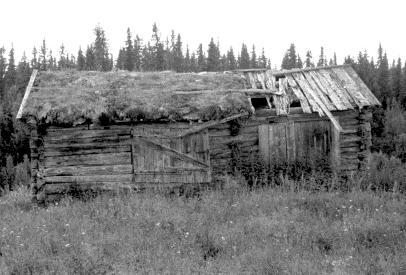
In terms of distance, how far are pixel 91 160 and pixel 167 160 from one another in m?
2.10

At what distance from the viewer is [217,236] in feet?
22.7

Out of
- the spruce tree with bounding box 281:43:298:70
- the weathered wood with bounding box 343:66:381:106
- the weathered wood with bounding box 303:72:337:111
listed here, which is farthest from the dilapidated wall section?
the spruce tree with bounding box 281:43:298:70

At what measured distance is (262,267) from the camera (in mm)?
5660

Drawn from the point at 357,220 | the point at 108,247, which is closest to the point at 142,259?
the point at 108,247

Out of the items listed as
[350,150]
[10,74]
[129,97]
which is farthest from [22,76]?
[350,150]

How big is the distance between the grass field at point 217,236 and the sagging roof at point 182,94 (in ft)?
8.77

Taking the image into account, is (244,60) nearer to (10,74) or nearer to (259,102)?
(10,74)

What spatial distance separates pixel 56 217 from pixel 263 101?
23.2 ft

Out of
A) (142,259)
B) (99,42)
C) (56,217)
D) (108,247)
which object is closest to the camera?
(142,259)

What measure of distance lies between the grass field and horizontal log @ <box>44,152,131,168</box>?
1797mm

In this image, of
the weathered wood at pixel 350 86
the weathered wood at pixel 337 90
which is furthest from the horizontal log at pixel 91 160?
the weathered wood at pixel 350 86

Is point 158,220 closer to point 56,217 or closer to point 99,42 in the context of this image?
point 56,217

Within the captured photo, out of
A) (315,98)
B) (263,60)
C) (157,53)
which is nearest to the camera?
(315,98)

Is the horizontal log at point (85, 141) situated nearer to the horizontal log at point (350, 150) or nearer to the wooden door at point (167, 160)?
the wooden door at point (167, 160)
